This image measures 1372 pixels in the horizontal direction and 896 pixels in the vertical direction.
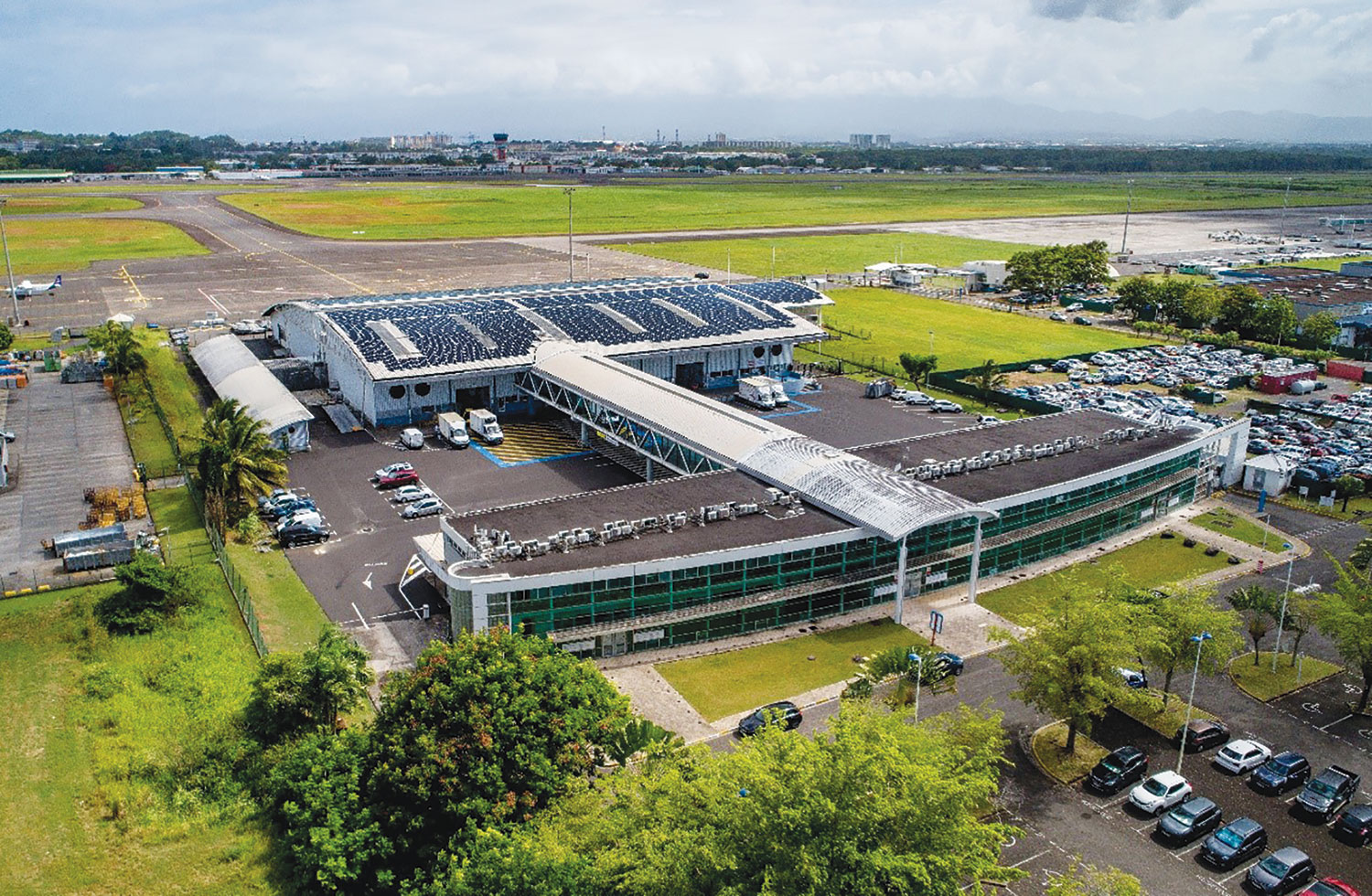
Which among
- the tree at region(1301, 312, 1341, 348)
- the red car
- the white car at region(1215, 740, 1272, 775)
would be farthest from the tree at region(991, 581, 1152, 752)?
the tree at region(1301, 312, 1341, 348)

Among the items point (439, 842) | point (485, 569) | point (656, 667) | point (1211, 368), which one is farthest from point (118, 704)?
point (1211, 368)

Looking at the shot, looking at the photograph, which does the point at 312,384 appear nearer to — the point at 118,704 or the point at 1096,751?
the point at 118,704

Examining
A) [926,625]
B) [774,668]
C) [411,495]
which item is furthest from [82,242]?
[926,625]

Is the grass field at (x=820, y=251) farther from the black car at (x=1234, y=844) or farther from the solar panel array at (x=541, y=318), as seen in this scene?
the black car at (x=1234, y=844)

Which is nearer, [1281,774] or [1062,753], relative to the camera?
[1281,774]

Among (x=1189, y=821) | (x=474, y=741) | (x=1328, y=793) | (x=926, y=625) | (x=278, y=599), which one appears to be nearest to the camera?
(x=474, y=741)

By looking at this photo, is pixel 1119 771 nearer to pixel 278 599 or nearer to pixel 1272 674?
pixel 1272 674
